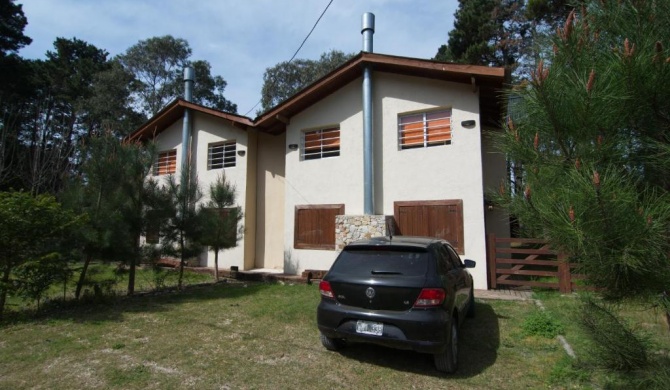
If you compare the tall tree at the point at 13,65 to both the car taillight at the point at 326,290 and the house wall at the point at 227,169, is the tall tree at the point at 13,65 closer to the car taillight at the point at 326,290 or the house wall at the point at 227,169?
the house wall at the point at 227,169

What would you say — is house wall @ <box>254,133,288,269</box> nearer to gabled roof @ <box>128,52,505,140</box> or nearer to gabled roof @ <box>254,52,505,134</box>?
gabled roof @ <box>128,52,505,140</box>

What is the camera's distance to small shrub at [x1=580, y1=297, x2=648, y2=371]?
111 inches

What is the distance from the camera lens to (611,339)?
2.87m

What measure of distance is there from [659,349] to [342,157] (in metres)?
9.66

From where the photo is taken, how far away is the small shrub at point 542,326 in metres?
6.04

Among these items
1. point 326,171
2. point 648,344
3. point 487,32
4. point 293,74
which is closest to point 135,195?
point 326,171

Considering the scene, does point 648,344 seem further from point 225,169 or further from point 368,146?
point 225,169

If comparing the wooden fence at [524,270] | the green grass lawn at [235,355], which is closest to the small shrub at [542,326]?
the green grass lawn at [235,355]

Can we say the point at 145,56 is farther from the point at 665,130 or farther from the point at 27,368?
the point at 665,130

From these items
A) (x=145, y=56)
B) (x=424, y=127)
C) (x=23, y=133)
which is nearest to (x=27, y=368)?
(x=424, y=127)

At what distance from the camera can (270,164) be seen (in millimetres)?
14406

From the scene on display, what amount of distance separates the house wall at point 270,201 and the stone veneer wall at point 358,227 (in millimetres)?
3399

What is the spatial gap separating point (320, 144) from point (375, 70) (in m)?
2.99

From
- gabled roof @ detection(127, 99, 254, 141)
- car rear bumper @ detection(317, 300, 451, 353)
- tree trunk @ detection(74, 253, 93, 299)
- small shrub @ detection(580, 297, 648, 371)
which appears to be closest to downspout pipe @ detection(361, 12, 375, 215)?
gabled roof @ detection(127, 99, 254, 141)
